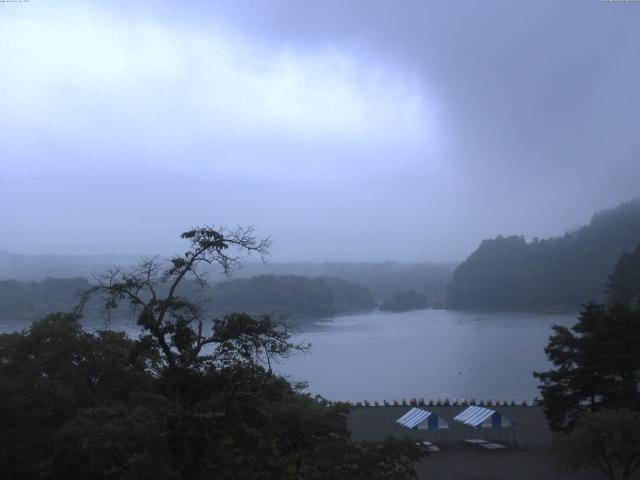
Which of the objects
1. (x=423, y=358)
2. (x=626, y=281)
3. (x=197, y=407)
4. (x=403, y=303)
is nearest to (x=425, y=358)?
(x=423, y=358)

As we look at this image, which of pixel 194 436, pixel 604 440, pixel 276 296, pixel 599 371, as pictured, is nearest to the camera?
pixel 194 436

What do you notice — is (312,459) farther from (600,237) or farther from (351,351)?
(600,237)

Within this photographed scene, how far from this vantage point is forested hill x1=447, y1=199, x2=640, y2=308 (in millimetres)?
47062

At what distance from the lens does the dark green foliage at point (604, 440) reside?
24.6ft

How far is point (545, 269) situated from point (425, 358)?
2484 cm

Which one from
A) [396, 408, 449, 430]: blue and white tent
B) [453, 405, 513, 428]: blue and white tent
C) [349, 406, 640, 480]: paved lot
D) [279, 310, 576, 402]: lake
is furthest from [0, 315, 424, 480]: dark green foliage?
[279, 310, 576, 402]: lake

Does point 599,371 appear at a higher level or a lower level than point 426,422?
higher

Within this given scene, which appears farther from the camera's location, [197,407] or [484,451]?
[484,451]

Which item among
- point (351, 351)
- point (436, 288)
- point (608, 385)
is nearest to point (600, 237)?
point (436, 288)

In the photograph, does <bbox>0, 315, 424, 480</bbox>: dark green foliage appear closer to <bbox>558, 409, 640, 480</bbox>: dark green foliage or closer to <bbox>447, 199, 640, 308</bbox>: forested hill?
<bbox>558, 409, 640, 480</bbox>: dark green foliage

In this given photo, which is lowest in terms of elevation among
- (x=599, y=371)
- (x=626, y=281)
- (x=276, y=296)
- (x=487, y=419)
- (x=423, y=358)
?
(x=423, y=358)

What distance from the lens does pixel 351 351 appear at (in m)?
29.7

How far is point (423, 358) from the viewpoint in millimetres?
28375

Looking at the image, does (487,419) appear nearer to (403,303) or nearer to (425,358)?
(425,358)
